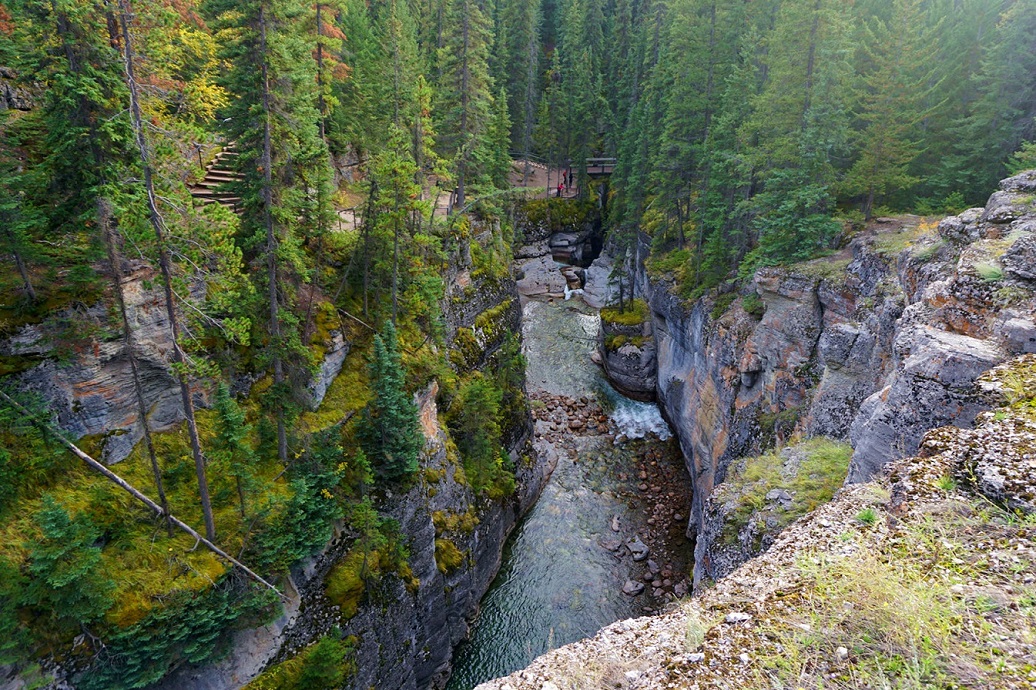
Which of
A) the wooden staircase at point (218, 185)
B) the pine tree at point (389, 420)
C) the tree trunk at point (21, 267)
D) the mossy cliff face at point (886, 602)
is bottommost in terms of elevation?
the pine tree at point (389, 420)

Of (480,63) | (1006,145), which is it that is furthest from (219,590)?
(1006,145)

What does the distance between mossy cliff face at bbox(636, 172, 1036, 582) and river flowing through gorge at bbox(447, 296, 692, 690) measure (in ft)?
7.35

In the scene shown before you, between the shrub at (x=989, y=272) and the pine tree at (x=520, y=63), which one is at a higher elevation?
the pine tree at (x=520, y=63)

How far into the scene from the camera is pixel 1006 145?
79.3ft

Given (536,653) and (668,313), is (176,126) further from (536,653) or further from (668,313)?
(668,313)

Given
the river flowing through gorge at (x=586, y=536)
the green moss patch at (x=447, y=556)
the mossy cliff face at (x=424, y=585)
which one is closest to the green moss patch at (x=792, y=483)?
the river flowing through gorge at (x=586, y=536)

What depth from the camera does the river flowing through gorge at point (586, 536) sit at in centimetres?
2233

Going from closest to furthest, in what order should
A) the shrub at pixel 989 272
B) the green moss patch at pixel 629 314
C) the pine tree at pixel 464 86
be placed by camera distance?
the shrub at pixel 989 272, the pine tree at pixel 464 86, the green moss patch at pixel 629 314

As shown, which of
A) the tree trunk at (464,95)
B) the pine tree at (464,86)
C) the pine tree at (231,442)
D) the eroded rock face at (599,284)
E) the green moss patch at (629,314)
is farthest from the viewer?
the eroded rock face at (599,284)

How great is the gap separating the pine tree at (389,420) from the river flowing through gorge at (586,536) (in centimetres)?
779

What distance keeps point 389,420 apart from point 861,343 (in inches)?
638

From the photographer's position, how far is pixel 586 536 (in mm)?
26922

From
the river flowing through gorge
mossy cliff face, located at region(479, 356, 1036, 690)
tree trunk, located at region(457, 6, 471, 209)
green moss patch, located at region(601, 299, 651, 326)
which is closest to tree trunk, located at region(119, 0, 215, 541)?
mossy cliff face, located at region(479, 356, 1036, 690)

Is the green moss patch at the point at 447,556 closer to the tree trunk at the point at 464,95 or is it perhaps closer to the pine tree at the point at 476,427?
the pine tree at the point at 476,427
